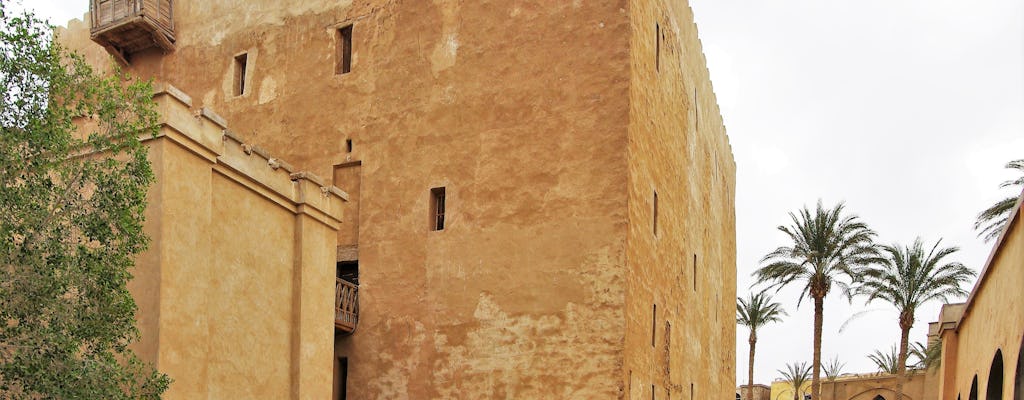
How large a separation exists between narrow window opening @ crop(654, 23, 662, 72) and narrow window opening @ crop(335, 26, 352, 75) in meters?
6.03

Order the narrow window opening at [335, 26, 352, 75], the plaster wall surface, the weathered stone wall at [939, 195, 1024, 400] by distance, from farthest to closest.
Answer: the plaster wall surface, the narrow window opening at [335, 26, 352, 75], the weathered stone wall at [939, 195, 1024, 400]

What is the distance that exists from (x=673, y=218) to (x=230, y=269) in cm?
1062

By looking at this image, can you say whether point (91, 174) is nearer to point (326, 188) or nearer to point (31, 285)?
point (31, 285)

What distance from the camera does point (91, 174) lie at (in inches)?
423

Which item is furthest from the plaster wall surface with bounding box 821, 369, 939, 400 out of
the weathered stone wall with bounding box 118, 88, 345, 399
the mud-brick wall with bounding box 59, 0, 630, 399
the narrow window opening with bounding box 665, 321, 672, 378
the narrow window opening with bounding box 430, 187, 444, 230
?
the weathered stone wall with bounding box 118, 88, 345, 399

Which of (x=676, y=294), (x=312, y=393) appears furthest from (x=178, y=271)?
(x=676, y=294)

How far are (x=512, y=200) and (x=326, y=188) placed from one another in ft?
12.0

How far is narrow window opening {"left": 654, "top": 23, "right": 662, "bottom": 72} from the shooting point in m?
21.1

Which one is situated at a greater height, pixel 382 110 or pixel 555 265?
pixel 382 110

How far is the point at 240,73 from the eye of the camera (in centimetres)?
2266

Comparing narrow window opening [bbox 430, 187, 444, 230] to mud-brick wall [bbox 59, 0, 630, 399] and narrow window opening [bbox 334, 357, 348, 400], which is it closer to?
mud-brick wall [bbox 59, 0, 630, 399]

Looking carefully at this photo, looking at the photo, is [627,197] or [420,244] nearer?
[627,197]

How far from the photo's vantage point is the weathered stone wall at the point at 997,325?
37.0ft

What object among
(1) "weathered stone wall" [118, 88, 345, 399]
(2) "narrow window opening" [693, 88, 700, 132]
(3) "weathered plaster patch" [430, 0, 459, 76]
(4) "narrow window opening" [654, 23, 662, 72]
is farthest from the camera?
(2) "narrow window opening" [693, 88, 700, 132]
